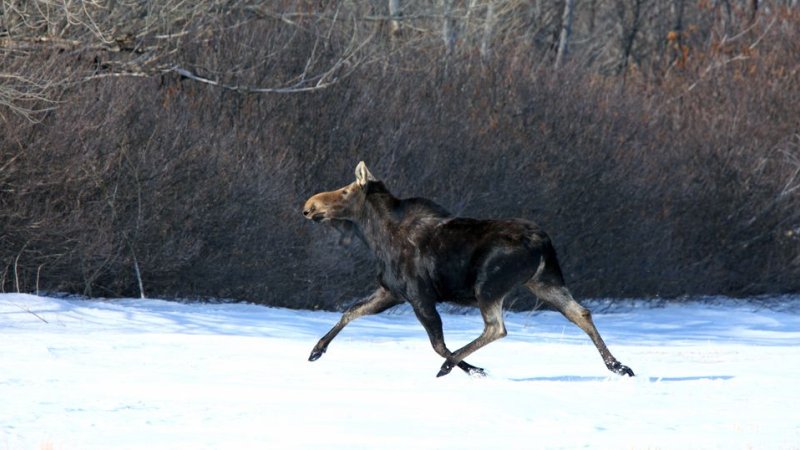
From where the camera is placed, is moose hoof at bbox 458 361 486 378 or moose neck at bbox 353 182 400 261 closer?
moose hoof at bbox 458 361 486 378

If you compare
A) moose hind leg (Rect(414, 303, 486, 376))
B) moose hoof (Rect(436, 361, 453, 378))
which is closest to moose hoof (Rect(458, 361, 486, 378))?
moose hind leg (Rect(414, 303, 486, 376))

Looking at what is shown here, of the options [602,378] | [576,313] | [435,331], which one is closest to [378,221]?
[435,331]

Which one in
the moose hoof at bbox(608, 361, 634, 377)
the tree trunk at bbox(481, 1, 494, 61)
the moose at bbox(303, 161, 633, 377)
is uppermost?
the tree trunk at bbox(481, 1, 494, 61)

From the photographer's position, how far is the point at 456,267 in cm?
977

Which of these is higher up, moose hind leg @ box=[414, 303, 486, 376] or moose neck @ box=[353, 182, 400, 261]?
moose neck @ box=[353, 182, 400, 261]

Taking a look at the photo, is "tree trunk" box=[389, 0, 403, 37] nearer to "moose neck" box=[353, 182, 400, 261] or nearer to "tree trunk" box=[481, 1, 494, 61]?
"tree trunk" box=[481, 1, 494, 61]

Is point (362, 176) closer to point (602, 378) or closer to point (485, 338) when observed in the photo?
point (485, 338)

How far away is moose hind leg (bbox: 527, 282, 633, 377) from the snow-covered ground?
0.11 meters

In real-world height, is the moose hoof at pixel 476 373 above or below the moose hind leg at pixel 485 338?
below

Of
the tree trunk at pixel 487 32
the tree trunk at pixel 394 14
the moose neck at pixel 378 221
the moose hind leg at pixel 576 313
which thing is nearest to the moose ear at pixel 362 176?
the moose neck at pixel 378 221

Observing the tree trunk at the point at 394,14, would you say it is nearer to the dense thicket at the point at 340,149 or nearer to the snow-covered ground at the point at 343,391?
the dense thicket at the point at 340,149

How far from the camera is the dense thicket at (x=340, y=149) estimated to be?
1581cm

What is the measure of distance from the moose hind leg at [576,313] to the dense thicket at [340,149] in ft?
21.6

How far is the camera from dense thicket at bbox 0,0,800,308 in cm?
1581
